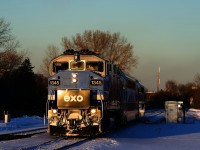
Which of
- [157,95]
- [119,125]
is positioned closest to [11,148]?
[119,125]

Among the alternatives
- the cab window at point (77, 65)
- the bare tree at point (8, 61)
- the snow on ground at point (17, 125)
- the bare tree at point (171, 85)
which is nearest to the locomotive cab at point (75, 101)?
the cab window at point (77, 65)

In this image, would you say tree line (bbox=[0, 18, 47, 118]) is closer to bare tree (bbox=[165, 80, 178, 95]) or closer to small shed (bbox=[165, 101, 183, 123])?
small shed (bbox=[165, 101, 183, 123])

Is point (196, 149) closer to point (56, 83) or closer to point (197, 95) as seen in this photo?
point (56, 83)

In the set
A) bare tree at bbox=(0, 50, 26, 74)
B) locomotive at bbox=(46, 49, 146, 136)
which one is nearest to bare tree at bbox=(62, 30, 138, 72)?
bare tree at bbox=(0, 50, 26, 74)

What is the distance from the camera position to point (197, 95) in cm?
9388

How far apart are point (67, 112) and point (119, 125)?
826cm

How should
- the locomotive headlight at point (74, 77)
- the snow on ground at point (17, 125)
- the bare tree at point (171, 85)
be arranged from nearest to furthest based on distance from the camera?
the locomotive headlight at point (74, 77) < the snow on ground at point (17, 125) < the bare tree at point (171, 85)

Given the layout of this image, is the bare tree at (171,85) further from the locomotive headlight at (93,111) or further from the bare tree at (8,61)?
the locomotive headlight at (93,111)

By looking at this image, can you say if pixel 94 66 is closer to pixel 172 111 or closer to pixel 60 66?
pixel 60 66

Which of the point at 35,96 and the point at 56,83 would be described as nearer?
the point at 56,83

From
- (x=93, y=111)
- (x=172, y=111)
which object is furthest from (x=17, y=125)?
(x=93, y=111)

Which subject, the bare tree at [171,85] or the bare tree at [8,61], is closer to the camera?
the bare tree at [8,61]

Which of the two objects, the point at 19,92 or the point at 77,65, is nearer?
the point at 77,65

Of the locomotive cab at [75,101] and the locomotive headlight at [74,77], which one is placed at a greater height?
the locomotive headlight at [74,77]
